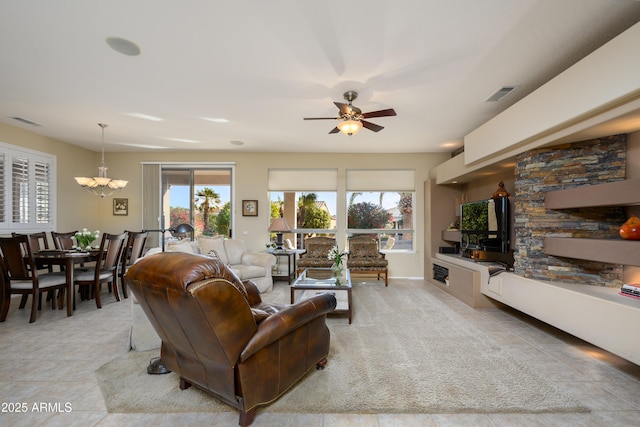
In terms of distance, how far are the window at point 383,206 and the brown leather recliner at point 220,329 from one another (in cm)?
488

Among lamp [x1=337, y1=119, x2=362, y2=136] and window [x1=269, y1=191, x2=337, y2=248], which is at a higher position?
lamp [x1=337, y1=119, x2=362, y2=136]

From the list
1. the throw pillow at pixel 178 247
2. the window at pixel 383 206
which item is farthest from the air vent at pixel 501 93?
the throw pillow at pixel 178 247

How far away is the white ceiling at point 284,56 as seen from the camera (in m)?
2.23

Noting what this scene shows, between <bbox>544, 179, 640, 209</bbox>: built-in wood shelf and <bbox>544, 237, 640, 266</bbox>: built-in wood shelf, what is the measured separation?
333mm

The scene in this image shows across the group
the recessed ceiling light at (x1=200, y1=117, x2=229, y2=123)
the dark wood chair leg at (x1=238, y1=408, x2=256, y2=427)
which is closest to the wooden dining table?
the recessed ceiling light at (x1=200, y1=117, x2=229, y2=123)

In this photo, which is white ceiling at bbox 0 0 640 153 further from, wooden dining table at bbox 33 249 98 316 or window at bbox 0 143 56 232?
wooden dining table at bbox 33 249 98 316

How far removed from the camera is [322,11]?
2236 millimetres

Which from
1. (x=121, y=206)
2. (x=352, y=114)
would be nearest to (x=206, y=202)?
(x=121, y=206)

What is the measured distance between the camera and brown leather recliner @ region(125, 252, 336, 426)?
1584 millimetres

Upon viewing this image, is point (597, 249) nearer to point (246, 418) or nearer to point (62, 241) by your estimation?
point (246, 418)

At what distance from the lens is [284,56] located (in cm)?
283

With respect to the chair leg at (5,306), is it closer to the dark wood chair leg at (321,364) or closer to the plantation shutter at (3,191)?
the plantation shutter at (3,191)


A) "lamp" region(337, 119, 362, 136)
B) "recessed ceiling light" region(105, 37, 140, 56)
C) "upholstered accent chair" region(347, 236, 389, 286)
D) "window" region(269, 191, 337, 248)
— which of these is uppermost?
"recessed ceiling light" region(105, 37, 140, 56)

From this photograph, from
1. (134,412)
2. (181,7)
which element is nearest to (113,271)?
(134,412)
